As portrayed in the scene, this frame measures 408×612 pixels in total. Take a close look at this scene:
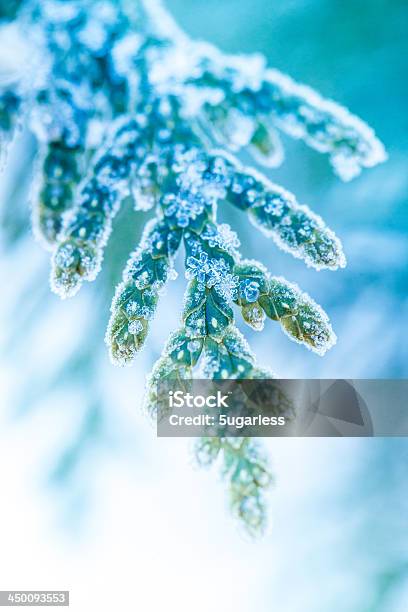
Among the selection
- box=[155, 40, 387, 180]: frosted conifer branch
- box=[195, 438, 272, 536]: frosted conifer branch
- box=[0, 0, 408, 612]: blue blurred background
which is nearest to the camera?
box=[195, 438, 272, 536]: frosted conifer branch

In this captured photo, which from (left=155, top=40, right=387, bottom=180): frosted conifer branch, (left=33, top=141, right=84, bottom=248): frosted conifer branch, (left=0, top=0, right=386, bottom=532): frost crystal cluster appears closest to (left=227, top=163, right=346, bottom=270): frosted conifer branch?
(left=0, top=0, right=386, bottom=532): frost crystal cluster

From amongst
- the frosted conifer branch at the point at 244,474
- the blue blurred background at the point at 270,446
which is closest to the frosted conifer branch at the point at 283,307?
the frosted conifer branch at the point at 244,474

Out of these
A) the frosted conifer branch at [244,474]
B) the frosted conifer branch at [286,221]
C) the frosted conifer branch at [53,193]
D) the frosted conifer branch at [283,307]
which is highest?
the frosted conifer branch at [53,193]

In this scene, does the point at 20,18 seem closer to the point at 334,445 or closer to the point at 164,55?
the point at 164,55

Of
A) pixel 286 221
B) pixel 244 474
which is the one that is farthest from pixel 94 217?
pixel 244 474

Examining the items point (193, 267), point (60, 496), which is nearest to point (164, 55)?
point (193, 267)

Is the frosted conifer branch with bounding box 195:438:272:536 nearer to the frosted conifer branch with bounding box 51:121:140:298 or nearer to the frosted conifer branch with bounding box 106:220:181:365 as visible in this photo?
the frosted conifer branch with bounding box 106:220:181:365

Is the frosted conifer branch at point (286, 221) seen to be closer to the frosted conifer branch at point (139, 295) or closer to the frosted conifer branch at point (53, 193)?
the frosted conifer branch at point (139, 295)
